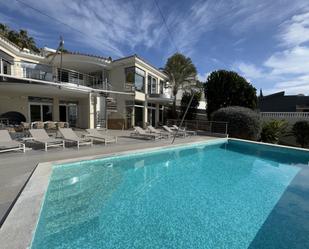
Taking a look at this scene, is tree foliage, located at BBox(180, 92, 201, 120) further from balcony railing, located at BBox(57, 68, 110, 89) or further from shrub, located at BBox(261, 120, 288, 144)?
balcony railing, located at BBox(57, 68, 110, 89)

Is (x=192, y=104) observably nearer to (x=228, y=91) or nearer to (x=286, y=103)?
(x=228, y=91)

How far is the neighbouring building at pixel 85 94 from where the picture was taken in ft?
53.3

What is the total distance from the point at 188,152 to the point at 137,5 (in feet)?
30.7

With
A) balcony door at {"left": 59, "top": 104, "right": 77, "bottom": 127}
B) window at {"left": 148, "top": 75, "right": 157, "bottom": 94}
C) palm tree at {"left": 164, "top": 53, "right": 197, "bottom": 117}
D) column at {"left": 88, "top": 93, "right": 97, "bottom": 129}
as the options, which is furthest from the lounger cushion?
palm tree at {"left": 164, "top": 53, "right": 197, "bottom": 117}

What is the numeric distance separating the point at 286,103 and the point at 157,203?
3021 centimetres

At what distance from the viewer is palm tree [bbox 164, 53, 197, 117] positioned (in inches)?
1007

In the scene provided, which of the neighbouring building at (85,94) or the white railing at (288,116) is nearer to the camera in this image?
the neighbouring building at (85,94)

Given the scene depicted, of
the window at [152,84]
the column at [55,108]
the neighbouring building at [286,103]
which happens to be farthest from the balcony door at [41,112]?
the neighbouring building at [286,103]

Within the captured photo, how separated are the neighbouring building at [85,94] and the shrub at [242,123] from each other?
757 centimetres

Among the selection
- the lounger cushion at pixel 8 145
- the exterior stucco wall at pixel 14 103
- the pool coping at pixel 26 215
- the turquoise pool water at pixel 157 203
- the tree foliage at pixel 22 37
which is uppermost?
the tree foliage at pixel 22 37

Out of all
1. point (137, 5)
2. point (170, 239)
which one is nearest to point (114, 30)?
point (137, 5)

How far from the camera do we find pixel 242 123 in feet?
55.4

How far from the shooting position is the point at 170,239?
3.84 metres

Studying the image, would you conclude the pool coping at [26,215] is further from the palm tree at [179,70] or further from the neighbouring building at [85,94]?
the palm tree at [179,70]
